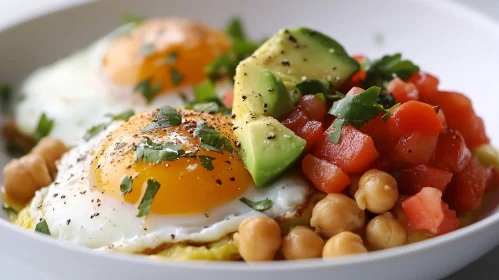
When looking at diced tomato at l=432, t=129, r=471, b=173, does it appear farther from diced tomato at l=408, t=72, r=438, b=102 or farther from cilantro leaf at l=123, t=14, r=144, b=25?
cilantro leaf at l=123, t=14, r=144, b=25

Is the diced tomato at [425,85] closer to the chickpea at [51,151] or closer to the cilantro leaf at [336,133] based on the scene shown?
the cilantro leaf at [336,133]

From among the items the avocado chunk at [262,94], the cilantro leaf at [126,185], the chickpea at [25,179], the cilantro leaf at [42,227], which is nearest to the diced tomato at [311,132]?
the avocado chunk at [262,94]

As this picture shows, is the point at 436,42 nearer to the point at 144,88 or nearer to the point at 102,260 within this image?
the point at 144,88

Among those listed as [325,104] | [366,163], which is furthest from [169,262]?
[325,104]

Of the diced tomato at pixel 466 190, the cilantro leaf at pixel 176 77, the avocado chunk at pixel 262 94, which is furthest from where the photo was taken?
the cilantro leaf at pixel 176 77

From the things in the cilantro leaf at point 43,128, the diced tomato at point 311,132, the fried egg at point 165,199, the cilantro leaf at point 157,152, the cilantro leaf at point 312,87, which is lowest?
the cilantro leaf at point 43,128

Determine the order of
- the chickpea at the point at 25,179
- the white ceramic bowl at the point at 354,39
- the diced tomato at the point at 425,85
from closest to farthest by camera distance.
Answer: the white ceramic bowl at the point at 354,39, the diced tomato at the point at 425,85, the chickpea at the point at 25,179
